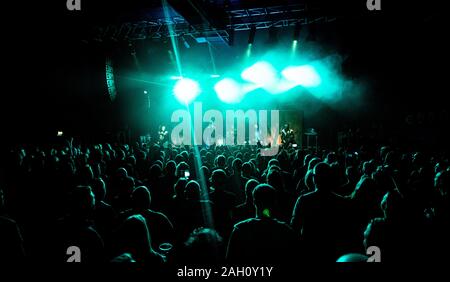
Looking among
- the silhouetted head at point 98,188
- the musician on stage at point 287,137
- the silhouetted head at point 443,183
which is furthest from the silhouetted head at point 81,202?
the musician on stage at point 287,137

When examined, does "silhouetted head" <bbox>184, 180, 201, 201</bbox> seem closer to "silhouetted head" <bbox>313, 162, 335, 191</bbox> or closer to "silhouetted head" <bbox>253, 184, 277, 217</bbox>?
"silhouetted head" <bbox>253, 184, 277, 217</bbox>

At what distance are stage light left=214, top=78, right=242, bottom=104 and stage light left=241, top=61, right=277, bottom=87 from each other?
94 centimetres

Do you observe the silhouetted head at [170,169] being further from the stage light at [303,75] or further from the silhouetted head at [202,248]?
the stage light at [303,75]

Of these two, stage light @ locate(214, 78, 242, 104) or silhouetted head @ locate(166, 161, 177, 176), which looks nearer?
silhouetted head @ locate(166, 161, 177, 176)

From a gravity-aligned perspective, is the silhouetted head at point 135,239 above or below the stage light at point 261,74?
below

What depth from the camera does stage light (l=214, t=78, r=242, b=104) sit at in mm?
17886

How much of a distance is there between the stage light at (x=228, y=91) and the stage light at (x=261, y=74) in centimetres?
94

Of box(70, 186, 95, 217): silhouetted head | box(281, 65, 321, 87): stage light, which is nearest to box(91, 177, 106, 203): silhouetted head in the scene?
box(70, 186, 95, 217): silhouetted head

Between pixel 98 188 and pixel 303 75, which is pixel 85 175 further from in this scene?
pixel 303 75

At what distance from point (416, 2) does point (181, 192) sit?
6907 millimetres

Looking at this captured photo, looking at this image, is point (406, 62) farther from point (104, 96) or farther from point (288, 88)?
point (104, 96)

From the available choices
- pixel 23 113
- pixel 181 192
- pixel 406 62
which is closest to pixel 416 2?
pixel 406 62

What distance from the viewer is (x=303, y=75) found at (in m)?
16.9

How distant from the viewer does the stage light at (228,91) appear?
1789 centimetres
